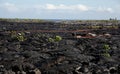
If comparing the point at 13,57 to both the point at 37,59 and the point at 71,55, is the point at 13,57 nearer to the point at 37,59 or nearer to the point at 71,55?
the point at 37,59

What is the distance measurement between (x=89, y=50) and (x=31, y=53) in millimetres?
6791

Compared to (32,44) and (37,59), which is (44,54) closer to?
(37,59)

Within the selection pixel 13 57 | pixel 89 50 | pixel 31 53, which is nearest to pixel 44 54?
pixel 31 53

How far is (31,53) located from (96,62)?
5353mm

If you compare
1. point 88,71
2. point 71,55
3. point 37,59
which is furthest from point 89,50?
point 88,71

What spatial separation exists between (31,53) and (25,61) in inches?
140

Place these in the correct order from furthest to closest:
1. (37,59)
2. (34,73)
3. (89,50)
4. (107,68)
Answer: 1. (89,50)
2. (37,59)
3. (107,68)
4. (34,73)

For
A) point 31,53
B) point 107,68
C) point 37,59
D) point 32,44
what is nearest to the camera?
point 107,68

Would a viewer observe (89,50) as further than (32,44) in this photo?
No

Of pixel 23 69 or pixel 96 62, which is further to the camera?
pixel 96 62

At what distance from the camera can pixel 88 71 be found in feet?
72.3

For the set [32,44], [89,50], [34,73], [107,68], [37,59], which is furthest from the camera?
[32,44]

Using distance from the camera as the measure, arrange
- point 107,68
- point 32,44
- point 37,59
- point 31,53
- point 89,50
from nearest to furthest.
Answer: point 107,68 < point 37,59 < point 31,53 < point 89,50 < point 32,44

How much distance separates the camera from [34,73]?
21.0 meters
